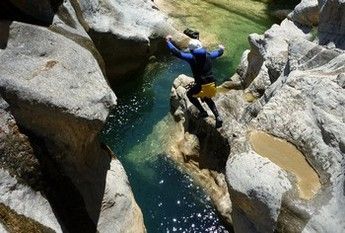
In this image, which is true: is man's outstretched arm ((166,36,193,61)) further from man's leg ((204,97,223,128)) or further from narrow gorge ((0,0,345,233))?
narrow gorge ((0,0,345,233))

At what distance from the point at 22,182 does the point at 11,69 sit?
2141 mm

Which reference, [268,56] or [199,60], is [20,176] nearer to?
[199,60]

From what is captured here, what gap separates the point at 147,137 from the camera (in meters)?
14.8

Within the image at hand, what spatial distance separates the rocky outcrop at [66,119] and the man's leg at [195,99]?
349 centimetres

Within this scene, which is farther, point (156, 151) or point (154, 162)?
point (156, 151)

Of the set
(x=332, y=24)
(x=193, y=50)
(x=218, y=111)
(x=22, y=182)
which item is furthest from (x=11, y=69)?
(x=332, y=24)

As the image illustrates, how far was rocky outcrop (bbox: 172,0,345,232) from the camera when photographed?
8.95m

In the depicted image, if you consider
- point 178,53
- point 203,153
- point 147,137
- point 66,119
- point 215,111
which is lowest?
point 147,137

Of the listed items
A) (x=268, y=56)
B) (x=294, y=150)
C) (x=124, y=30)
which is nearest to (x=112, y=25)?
(x=124, y=30)

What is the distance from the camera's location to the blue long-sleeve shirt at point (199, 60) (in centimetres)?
1186

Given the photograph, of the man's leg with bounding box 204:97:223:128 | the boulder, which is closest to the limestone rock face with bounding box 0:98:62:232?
the man's leg with bounding box 204:97:223:128

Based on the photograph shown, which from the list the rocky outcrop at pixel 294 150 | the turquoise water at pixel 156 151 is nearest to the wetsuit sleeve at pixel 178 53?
the rocky outcrop at pixel 294 150

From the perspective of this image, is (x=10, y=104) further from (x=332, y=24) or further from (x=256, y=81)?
(x=332, y=24)

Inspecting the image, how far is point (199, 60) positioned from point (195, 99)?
1490mm
